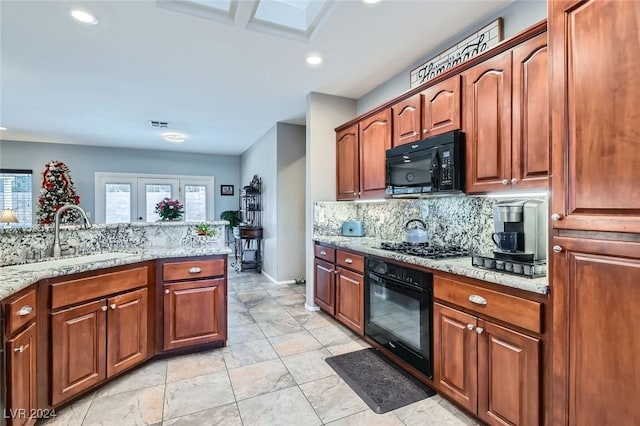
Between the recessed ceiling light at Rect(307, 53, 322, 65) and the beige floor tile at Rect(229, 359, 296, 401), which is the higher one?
the recessed ceiling light at Rect(307, 53, 322, 65)

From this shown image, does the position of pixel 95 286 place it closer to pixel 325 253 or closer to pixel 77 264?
pixel 77 264

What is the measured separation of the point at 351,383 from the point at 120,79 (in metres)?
3.81

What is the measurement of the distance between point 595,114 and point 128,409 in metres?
2.90

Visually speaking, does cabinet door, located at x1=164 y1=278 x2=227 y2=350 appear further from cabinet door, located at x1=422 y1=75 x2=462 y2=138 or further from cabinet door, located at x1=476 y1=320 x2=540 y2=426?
cabinet door, located at x1=422 y1=75 x2=462 y2=138

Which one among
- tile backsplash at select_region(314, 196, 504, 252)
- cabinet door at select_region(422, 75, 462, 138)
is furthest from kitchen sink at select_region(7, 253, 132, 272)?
cabinet door at select_region(422, 75, 462, 138)

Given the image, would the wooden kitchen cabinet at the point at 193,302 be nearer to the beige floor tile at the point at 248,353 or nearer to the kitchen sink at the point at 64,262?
the beige floor tile at the point at 248,353

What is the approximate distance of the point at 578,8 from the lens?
51.8 inches

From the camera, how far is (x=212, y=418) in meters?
1.94

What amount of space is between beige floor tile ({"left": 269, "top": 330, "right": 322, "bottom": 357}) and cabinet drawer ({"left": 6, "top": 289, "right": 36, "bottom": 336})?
1753 mm

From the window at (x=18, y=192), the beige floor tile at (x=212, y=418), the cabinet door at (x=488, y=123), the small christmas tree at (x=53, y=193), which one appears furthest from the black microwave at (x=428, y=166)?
the window at (x=18, y=192)

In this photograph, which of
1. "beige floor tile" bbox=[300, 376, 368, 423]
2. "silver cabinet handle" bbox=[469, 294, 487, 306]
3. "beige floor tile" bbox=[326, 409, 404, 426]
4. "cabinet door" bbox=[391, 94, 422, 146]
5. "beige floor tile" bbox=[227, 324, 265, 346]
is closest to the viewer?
"silver cabinet handle" bbox=[469, 294, 487, 306]

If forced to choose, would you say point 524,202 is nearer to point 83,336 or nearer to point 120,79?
point 83,336

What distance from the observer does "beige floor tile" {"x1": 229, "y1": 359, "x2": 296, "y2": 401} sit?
223cm

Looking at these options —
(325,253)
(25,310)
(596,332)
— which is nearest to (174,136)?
(325,253)
